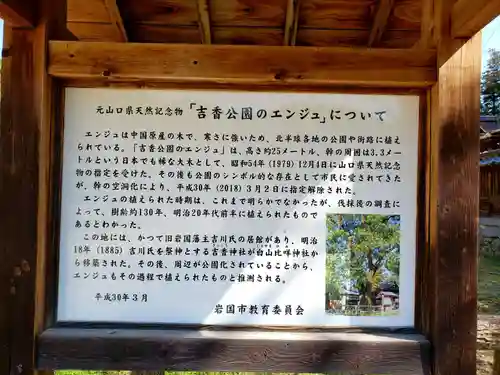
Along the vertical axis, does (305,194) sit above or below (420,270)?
above

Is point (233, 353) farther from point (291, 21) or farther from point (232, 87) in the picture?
point (291, 21)

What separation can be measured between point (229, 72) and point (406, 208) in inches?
37.6

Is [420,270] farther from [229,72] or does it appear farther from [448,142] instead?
[229,72]

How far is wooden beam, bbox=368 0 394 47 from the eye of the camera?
104 inches

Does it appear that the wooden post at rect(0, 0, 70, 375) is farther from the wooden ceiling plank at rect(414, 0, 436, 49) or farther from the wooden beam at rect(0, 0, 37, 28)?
the wooden ceiling plank at rect(414, 0, 436, 49)

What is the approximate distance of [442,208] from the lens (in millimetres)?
1809

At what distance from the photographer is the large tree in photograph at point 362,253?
185 cm

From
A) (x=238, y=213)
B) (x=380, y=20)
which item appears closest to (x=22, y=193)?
(x=238, y=213)

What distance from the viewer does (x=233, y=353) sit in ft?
5.91

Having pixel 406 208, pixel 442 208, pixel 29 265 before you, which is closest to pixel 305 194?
pixel 406 208

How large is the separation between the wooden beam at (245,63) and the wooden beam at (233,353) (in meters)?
1.09

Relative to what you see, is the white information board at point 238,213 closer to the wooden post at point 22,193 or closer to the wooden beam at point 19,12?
the wooden post at point 22,193

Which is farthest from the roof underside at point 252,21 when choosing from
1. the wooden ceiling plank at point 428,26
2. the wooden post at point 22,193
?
the wooden post at point 22,193

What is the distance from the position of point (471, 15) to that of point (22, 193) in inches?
75.6
